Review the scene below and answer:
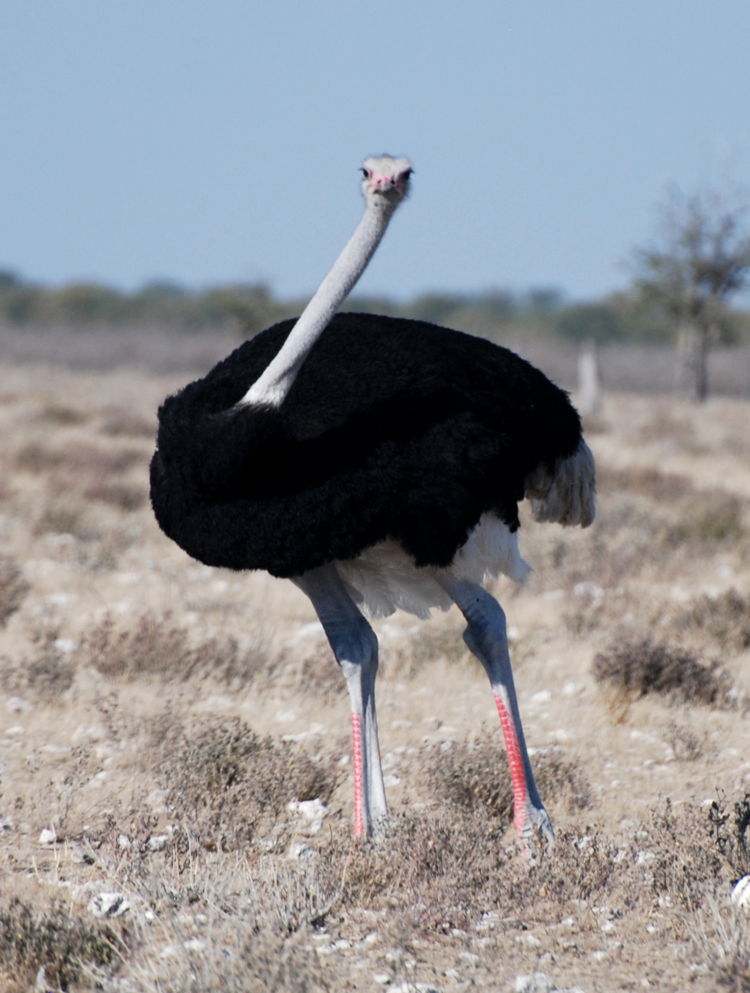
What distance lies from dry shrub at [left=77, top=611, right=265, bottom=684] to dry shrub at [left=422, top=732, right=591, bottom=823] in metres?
1.50

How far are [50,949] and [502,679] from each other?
1716 millimetres

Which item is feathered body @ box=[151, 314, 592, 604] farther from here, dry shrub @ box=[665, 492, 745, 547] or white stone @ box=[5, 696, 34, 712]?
dry shrub @ box=[665, 492, 745, 547]

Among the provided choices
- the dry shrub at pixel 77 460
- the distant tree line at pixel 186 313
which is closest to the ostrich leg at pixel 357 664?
the dry shrub at pixel 77 460

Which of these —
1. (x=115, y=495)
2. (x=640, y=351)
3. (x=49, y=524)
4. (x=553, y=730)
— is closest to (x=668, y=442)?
(x=115, y=495)

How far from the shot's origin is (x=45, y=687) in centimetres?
642

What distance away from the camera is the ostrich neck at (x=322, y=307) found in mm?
4328

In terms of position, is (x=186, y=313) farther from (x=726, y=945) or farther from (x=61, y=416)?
(x=726, y=945)

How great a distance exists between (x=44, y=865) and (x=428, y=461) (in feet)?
5.18

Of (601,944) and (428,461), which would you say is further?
(428,461)

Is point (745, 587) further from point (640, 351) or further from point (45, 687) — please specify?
point (640, 351)

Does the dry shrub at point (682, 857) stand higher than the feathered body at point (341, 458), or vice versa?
the feathered body at point (341, 458)

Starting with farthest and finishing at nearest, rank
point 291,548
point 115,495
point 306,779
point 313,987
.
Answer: point 115,495 < point 306,779 < point 291,548 < point 313,987

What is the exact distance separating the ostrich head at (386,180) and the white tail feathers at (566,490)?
1.14 m

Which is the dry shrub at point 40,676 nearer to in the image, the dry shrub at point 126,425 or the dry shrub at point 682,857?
the dry shrub at point 682,857
